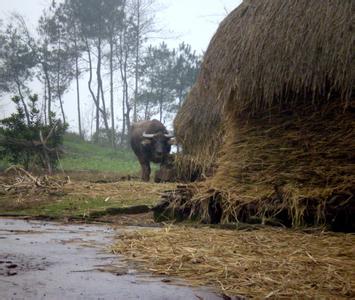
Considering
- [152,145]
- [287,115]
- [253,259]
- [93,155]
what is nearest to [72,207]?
[287,115]

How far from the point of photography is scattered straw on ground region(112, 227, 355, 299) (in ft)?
9.38

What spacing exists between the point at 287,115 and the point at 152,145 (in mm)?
11565

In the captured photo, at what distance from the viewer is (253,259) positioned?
11.8 feet

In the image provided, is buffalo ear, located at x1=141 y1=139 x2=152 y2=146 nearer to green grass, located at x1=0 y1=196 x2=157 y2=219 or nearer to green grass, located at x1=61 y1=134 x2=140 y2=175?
green grass, located at x1=0 y1=196 x2=157 y2=219

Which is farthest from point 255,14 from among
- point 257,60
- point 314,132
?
point 314,132

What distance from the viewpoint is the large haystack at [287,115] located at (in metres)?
5.71

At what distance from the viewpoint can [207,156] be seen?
497 inches

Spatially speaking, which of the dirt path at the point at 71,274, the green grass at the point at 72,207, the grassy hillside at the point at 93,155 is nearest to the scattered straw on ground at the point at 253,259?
the dirt path at the point at 71,274

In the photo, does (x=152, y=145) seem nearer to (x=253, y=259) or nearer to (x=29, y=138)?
(x=29, y=138)

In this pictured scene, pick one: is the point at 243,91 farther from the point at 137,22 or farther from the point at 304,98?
the point at 137,22

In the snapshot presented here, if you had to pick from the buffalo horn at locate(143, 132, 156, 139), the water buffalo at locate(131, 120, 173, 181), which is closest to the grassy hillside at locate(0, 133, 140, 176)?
the water buffalo at locate(131, 120, 173, 181)

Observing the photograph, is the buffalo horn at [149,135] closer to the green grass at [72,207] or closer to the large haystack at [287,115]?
the green grass at [72,207]

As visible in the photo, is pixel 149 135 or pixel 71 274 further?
pixel 149 135

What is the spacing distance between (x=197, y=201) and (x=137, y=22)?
32.6 m
